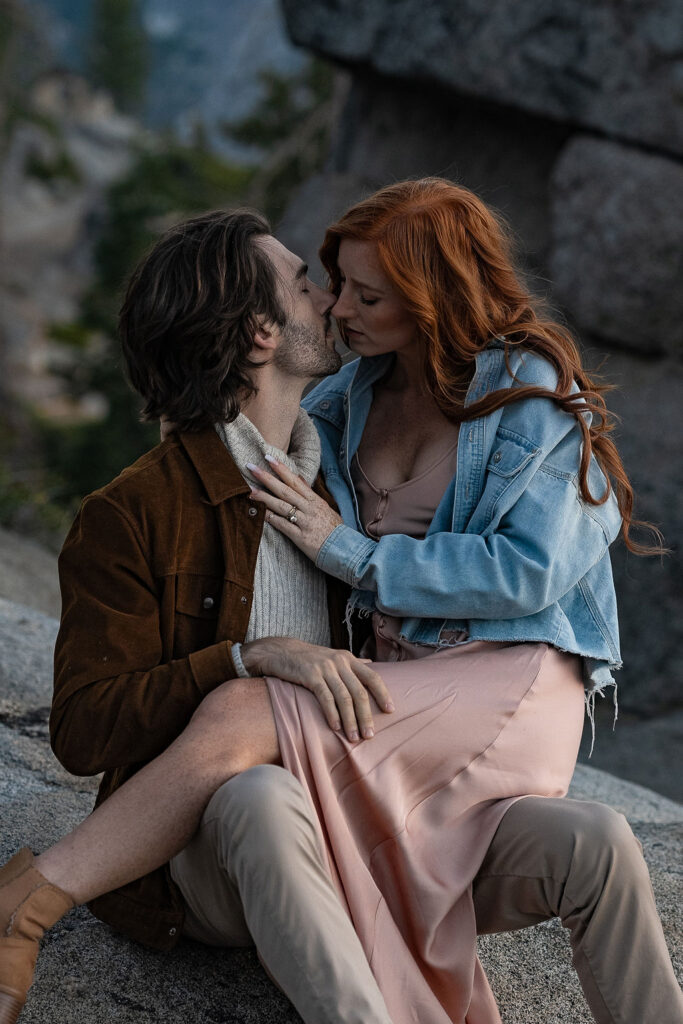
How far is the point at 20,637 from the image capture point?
164 inches

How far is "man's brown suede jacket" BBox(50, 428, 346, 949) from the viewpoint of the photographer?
7.07 feet

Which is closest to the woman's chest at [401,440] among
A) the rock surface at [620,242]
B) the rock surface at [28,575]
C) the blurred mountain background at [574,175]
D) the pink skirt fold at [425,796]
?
the pink skirt fold at [425,796]

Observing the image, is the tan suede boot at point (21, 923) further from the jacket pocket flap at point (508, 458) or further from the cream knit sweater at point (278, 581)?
the jacket pocket flap at point (508, 458)

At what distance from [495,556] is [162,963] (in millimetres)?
1071

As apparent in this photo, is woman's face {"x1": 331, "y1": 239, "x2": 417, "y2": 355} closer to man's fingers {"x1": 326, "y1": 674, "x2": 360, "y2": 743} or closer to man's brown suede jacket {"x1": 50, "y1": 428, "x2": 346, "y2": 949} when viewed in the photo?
man's brown suede jacket {"x1": 50, "y1": 428, "x2": 346, "y2": 949}

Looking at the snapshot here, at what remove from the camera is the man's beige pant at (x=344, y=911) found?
72.7 inches

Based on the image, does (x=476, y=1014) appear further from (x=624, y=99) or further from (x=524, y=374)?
(x=624, y=99)

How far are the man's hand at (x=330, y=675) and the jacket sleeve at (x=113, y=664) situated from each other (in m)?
0.07

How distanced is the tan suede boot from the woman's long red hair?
127cm

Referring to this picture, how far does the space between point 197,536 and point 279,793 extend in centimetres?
60

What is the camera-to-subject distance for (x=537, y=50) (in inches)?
281

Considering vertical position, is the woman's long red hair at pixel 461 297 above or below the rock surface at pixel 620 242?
above

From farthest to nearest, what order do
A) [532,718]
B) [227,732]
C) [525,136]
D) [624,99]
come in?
[525,136]
[624,99]
[532,718]
[227,732]

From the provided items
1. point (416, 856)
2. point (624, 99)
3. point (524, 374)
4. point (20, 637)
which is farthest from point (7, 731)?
point (624, 99)
